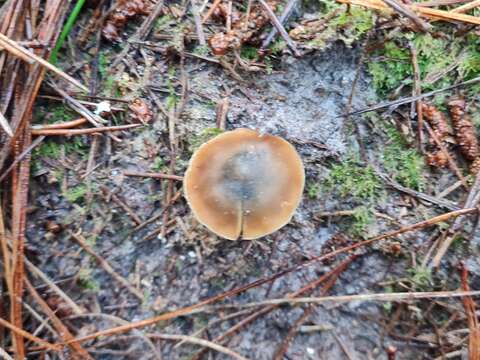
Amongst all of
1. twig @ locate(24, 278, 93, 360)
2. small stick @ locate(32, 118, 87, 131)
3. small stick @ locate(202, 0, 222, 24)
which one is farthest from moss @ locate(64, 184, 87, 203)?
small stick @ locate(202, 0, 222, 24)

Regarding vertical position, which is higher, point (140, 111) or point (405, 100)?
point (140, 111)

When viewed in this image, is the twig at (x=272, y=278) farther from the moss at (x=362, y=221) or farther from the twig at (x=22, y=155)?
the twig at (x=22, y=155)

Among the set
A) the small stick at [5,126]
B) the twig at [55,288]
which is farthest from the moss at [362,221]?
the small stick at [5,126]

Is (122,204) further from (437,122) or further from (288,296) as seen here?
(437,122)

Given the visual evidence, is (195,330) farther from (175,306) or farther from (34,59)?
(34,59)

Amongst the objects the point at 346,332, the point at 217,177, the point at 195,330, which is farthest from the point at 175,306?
the point at 346,332

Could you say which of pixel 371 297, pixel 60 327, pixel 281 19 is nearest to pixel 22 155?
pixel 60 327

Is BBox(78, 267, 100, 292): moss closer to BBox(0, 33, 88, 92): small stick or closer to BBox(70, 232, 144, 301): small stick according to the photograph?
BBox(70, 232, 144, 301): small stick
